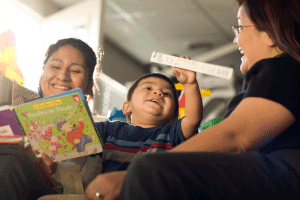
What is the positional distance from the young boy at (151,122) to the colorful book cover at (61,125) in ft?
0.38

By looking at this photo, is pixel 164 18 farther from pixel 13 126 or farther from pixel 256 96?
pixel 256 96

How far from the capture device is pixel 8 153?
709mm

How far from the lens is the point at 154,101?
110 cm

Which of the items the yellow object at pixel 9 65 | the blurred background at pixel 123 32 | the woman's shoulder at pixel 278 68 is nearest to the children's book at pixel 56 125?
the woman's shoulder at pixel 278 68

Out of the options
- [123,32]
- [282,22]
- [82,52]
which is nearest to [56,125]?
[82,52]

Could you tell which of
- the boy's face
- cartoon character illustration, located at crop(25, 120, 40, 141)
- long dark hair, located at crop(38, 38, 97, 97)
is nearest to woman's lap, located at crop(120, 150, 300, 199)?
cartoon character illustration, located at crop(25, 120, 40, 141)

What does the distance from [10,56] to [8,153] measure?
1.09m

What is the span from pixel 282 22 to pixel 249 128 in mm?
244

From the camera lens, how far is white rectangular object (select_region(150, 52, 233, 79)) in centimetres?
72

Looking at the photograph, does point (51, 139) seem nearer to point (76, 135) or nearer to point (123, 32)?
point (76, 135)

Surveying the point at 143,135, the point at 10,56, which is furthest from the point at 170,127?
the point at 10,56

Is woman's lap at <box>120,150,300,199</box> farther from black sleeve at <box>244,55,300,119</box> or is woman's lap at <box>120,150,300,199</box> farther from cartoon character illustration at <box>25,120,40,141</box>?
cartoon character illustration at <box>25,120,40,141</box>

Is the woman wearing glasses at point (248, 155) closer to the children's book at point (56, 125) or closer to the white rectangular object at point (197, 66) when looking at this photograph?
the white rectangular object at point (197, 66)

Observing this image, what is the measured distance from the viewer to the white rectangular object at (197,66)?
72cm
